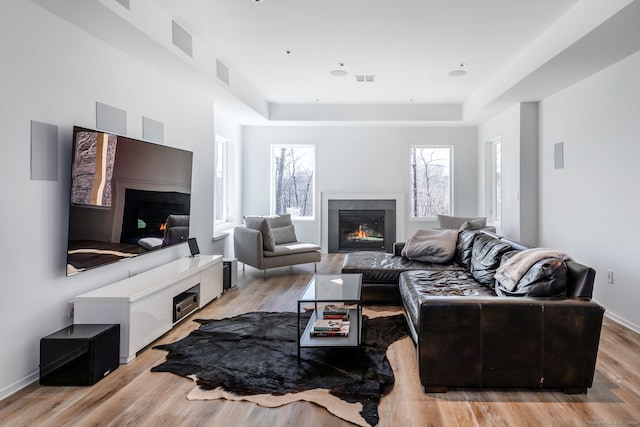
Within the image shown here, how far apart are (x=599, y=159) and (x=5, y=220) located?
16.3 feet

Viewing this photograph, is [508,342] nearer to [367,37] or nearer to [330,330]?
[330,330]

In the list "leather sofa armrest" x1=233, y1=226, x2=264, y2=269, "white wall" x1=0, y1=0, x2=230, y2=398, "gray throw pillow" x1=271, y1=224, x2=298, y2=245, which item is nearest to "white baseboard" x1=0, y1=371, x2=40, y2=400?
"white wall" x1=0, y1=0, x2=230, y2=398

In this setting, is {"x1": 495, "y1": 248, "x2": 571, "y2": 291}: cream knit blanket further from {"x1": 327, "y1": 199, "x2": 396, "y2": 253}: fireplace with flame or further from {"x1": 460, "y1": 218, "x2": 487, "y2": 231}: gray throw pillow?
{"x1": 327, "y1": 199, "x2": 396, "y2": 253}: fireplace with flame

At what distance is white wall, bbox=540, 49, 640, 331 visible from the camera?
3.48 metres

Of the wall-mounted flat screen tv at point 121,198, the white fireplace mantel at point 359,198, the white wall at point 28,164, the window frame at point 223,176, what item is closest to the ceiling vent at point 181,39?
the white wall at point 28,164

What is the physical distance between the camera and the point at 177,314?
3461mm

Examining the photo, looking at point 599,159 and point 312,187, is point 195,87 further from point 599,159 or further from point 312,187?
point 599,159

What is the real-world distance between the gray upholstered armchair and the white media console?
1.49 meters

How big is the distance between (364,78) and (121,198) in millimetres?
3494

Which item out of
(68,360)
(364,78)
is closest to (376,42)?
(364,78)

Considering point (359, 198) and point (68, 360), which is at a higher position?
point (359, 198)

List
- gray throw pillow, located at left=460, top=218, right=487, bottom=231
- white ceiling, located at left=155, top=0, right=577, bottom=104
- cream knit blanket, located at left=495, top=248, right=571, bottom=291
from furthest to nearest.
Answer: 1. gray throw pillow, located at left=460, top=218, right=487, bottom=231
2. white ceiling, located at left=155, top=0, right=577, bottom=104
3. cream knit blanket, located at left=495, top=248, right=571, bottom=291

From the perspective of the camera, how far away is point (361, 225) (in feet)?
25.1

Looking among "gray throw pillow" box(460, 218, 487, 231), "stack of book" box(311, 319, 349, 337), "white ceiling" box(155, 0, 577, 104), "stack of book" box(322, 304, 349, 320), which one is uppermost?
"white ceiling" box(155, 0, 577, 104)
